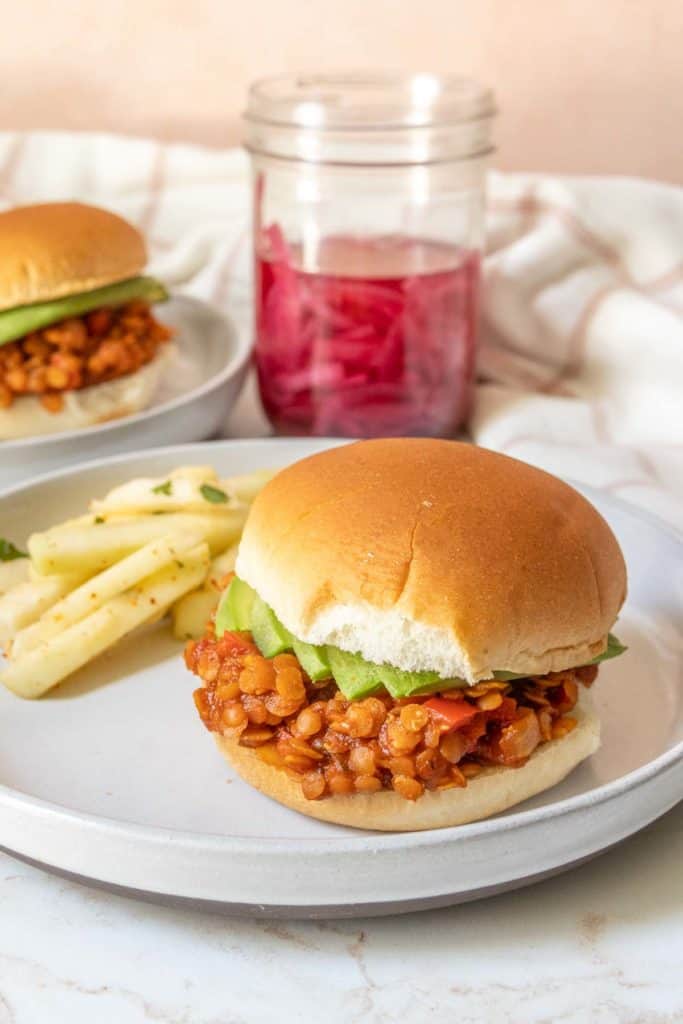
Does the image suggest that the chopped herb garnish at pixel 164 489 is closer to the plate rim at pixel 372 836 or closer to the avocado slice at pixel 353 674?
the avocado slice at pixel 353 674

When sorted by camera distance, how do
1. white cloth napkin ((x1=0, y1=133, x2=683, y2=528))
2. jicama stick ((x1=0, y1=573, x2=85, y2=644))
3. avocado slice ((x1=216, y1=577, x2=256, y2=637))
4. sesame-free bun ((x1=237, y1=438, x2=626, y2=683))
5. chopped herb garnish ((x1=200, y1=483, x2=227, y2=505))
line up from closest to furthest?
sesame-free bun ((x1=237, y1=438, x2=626, y2=683)) → avocado slice ((x1=216, y1=577, x2=256, y2=637)) → jicama stick ((x1=0, y1=573, x2=85, y2=644)) → chopped herb garnish ((x1=200, y1=483, x2=227, y2=505)) → white cloth napkin ((x1=0, y1=133, x2=683, y2=528))

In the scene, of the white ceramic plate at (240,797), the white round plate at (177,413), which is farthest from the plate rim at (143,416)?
the white ceramic plate at (240,797)

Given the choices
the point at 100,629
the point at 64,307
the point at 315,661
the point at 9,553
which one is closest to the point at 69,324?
the point at 64,307

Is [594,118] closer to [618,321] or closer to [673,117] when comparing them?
[673,117]

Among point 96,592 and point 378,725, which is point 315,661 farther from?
point 96,592

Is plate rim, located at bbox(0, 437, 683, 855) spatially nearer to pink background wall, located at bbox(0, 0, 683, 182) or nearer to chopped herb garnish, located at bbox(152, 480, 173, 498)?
chopped herb garnish, located at bbox(152, 480, 173, 498)

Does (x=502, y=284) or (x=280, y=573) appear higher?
(x=280, y=573)

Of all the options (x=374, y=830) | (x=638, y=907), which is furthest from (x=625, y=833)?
(x=374, y=830)

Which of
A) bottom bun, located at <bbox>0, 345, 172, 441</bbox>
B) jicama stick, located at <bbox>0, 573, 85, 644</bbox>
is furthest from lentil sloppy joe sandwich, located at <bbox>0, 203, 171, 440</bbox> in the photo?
jicama stick, located at <bbox>0, 573, 85, 644</bbox>
